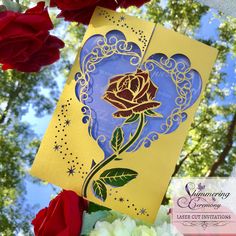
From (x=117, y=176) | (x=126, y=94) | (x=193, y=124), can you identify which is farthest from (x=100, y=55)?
(x=193, y=124)

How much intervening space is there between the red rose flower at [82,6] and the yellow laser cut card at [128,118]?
0.06m

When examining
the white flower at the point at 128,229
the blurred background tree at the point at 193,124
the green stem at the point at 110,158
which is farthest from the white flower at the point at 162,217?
the blurred background tree at the point at 193,124

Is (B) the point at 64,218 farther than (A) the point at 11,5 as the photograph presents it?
No

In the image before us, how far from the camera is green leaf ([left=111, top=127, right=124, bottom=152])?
692 mm

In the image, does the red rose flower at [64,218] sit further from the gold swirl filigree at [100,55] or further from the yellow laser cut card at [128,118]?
the gold swirl filigree at [100,55]

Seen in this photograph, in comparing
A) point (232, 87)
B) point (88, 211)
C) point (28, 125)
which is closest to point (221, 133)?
point (232, 87)

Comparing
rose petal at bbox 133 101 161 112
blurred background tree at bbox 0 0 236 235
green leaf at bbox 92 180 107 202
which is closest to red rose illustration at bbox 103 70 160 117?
rose petal at bbox 133 101 161 112

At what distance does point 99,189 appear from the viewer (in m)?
0.69

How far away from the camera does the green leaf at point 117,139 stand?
27.2 inches

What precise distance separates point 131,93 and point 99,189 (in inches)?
6.1

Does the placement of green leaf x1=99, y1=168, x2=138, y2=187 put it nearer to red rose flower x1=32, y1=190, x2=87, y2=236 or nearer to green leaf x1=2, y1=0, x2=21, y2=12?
red rose flower x1=32, y1=190, x2=87, y2=236

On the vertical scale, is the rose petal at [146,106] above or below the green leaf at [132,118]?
above

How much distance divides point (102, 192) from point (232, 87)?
15.4ft

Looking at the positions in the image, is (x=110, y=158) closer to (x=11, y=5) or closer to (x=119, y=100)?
(x=119, y=100)
